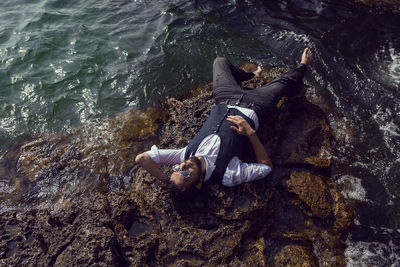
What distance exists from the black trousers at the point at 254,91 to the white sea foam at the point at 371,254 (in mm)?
2544

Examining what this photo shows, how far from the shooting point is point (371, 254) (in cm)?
448

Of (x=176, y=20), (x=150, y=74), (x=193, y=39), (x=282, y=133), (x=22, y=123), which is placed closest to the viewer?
(x=282, y=133)

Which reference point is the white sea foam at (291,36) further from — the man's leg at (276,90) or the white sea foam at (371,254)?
the white sea foam at (371,254)

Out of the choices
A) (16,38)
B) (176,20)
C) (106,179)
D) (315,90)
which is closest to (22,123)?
(106,179)

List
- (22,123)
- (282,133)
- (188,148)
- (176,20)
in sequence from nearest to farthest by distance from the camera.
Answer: (188,148), (282,133), (22,123), (176,20)

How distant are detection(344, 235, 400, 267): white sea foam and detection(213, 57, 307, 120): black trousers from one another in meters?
2.54

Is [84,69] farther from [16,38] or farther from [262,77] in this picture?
[262,77]

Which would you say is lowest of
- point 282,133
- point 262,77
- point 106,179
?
point 106,179

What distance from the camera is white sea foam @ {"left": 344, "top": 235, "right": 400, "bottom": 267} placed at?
173 inches

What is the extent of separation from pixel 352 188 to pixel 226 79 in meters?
3.07

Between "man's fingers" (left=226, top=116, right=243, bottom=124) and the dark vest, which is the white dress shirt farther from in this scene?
"man's fingers" (left=226, top=116, right=243, bottom=124)

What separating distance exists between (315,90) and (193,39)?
3.84m

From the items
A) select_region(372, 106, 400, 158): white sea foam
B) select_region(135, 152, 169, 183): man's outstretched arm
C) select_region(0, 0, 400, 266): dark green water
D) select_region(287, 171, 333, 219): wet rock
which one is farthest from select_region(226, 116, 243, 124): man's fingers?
select_region(372, 106, 400, 158): white sea foam

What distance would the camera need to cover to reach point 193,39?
876 centimetres
